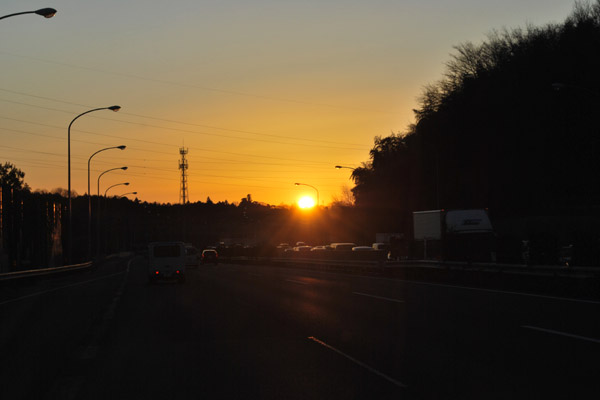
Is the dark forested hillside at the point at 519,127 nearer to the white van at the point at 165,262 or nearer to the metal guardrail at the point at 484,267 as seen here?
the metal guardrail at the point at 484,267

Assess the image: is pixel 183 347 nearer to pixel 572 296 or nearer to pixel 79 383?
pixel 79 383

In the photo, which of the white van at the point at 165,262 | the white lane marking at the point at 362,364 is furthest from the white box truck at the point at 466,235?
the white lane marking at the point at 362,364

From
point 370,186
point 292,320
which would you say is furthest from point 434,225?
point 370,186

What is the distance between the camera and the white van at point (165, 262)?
31.8 meters

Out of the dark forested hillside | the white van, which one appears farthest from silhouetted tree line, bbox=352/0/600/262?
the white van

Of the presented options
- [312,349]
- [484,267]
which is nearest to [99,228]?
[484,267]

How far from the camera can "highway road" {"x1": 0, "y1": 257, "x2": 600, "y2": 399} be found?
304 inches

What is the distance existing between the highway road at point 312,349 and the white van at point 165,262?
1290 centimetres

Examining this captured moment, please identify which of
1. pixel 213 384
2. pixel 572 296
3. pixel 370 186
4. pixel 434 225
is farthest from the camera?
pixel 370 186

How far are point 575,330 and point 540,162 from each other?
46.0m

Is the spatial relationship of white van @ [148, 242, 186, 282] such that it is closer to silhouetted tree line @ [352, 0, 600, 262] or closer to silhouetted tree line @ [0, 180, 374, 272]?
silhouetted tree line @ [0, 180, 374, 272]

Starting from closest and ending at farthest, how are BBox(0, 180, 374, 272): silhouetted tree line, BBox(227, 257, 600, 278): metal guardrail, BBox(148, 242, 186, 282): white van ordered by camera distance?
BBox(227, 257, 600, 278): metal guardrail, BBox(148, 242, 186, 282): white van, BBox(0, 180, 374, 272): silhouetted tree line

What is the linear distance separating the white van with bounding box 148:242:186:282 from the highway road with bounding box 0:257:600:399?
12904mm

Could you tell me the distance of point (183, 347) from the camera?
11047 mm
